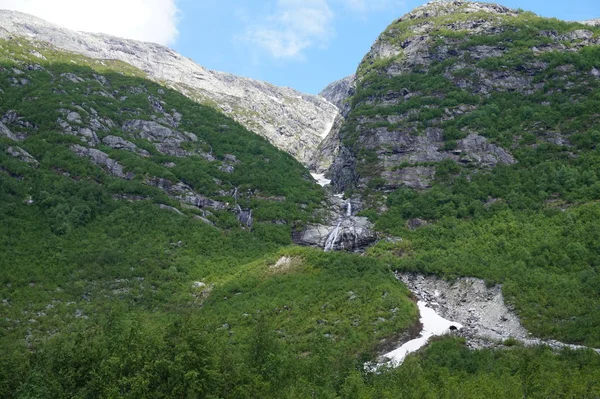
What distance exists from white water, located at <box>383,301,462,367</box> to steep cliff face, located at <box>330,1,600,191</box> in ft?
123

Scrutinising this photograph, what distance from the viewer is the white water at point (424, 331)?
44.4m

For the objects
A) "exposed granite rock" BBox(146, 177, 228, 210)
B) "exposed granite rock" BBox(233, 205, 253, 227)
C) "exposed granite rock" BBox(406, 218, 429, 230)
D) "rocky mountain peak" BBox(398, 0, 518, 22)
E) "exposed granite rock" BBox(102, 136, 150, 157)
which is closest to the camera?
"exposed granite rock" BBox(406, 218, 429, 230)

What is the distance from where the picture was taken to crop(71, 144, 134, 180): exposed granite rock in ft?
278

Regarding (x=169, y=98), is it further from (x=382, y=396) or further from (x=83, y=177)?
(x=382, y=396)


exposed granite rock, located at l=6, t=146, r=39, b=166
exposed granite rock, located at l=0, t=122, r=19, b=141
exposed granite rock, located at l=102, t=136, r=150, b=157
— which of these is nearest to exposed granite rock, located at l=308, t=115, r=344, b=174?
exposed granite rock, located at l=102, t=136, r=150, b=157

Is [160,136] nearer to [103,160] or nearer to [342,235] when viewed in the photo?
[103,160]

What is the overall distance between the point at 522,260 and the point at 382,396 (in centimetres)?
3609

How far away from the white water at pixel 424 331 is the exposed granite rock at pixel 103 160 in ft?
185

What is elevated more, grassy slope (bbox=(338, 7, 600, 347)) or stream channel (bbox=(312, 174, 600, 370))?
grassy slope (bbox=(338, 7, 600, 347))

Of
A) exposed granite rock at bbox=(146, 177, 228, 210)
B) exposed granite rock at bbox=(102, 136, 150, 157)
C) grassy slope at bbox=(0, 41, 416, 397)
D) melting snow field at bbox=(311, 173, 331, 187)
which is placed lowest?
grassy slope at bbox=(0, 41, 416, 397)

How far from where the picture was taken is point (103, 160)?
86.2 meters

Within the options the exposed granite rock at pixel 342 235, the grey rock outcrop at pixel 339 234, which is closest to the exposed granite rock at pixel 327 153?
the grey rock outcrop at pixel 339 234

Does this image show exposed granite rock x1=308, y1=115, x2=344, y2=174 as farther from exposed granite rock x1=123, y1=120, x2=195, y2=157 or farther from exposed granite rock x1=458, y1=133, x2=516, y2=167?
exposed granite rock x1=458, y1=133, x2=516, y2=167

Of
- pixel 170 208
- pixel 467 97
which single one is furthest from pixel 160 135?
pixel 467 97
